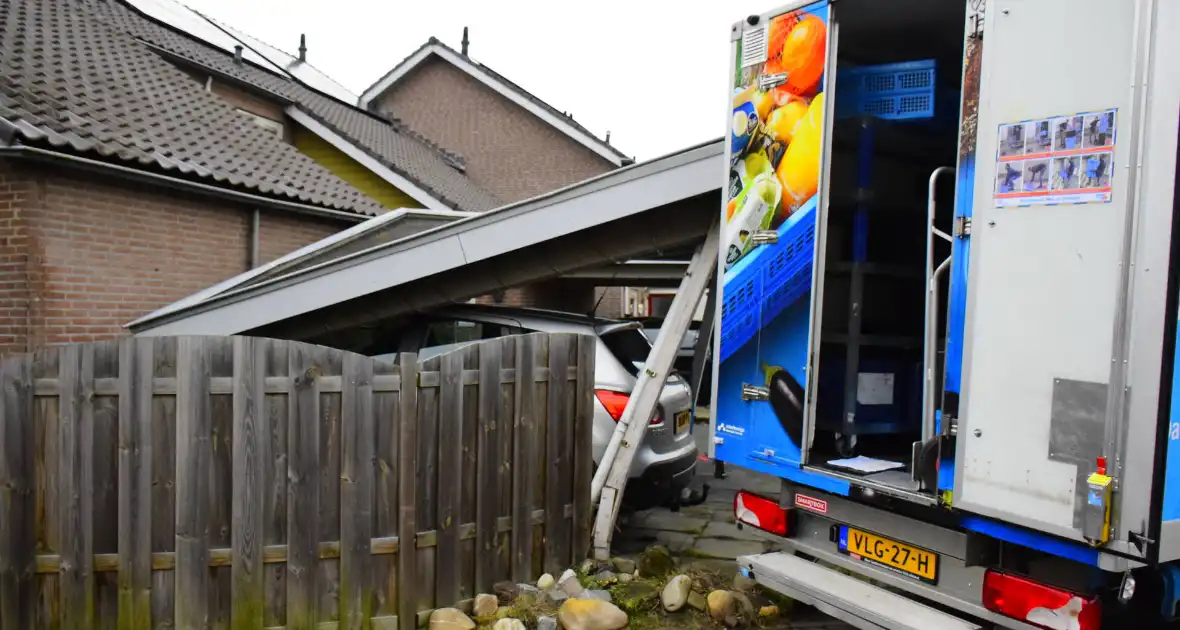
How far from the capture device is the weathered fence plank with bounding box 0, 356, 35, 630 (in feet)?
12.4

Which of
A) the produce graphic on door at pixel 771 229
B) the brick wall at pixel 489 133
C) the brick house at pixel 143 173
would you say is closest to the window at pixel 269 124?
the brick house at pixel 143 173

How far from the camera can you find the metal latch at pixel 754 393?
429 cm

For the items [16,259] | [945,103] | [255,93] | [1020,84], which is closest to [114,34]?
[255,93]

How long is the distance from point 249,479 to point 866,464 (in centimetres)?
324

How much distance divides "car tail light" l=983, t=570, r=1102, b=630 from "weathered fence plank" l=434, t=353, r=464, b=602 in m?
2.70

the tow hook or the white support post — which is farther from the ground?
the white support post

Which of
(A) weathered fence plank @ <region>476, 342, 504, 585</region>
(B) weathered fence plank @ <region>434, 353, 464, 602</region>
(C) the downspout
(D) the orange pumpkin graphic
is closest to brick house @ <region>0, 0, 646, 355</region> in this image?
(C) the downspout

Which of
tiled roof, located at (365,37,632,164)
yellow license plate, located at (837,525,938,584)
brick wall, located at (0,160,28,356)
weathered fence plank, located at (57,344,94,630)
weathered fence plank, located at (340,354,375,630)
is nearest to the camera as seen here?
yellow license plate, located at (837,525,938,584)

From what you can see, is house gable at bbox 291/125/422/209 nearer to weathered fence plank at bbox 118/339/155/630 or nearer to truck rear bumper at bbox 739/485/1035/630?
weathered fence plank at bbox 118/339/155/630

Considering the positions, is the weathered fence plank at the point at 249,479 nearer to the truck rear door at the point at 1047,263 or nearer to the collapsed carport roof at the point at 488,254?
the collapsed carport roof at the point at 488,254

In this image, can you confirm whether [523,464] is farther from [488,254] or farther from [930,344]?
[930,344]

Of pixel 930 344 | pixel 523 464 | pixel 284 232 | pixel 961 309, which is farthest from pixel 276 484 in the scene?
pixel 284 232

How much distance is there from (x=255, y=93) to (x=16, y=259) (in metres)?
8.15

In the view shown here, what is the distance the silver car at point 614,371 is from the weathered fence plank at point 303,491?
7.10 ft
